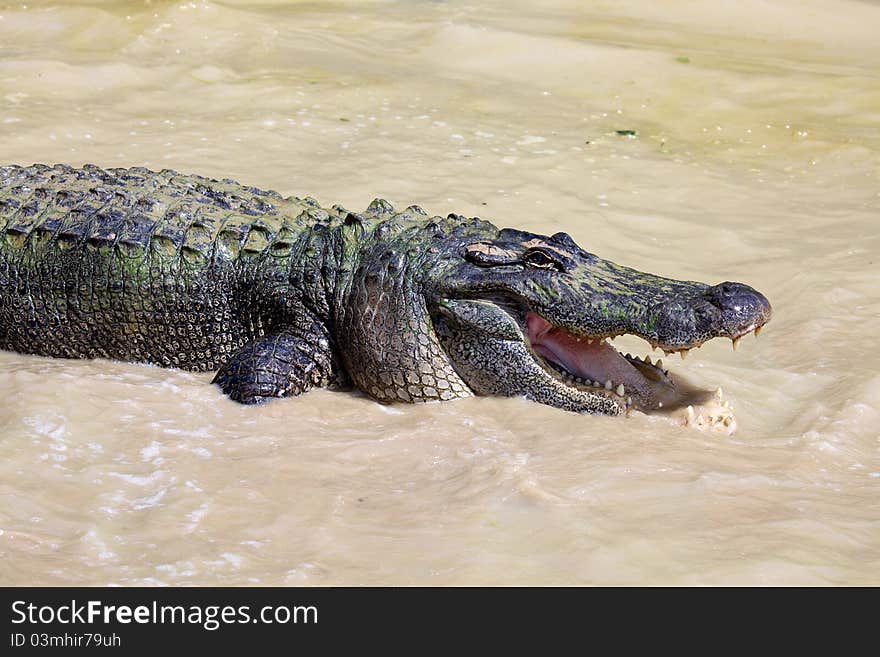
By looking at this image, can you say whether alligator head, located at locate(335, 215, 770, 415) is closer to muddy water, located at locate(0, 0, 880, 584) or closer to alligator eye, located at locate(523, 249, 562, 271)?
alligator eye, located at locate(523, 249, 562, 271)

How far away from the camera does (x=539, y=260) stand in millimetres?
4891

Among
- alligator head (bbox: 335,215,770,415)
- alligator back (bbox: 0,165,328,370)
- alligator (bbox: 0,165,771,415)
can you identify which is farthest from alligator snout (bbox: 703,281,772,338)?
alligator back (bbox: 0,165,328,370)

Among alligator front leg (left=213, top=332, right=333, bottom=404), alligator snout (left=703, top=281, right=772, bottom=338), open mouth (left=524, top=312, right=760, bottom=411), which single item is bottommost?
alligator front leg (left=213, top=332, right=333, bottom=404)

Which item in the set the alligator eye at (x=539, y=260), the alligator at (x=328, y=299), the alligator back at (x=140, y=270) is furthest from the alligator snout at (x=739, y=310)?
the alligator back at (x=140, y=270)

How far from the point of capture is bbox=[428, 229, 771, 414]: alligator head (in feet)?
15.1

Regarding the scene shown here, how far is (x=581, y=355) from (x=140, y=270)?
7.37 feet

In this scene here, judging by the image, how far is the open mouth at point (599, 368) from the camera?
4703mm

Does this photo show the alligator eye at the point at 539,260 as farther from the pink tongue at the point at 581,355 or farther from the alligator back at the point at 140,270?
the alligator back at the point at 140,270

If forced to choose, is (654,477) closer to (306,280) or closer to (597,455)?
(597,455)

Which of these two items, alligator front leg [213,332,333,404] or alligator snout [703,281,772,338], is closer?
alligator snout [703,281,772,338]

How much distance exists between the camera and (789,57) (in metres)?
12.9

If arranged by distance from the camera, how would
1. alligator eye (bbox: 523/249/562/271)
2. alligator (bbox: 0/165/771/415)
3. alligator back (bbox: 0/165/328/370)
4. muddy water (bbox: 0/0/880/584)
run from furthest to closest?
alligator back (bbox: 0/165/328/370) < alligator eye (bbox: 523/249/562/271) < alligator (bbox: 0/165/771/415) < muddy water (bbox: 0/0/880/584)

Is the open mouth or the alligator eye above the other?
the alligator eye
